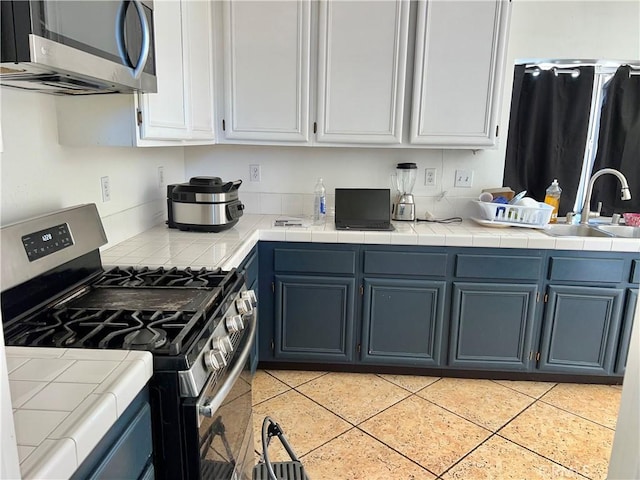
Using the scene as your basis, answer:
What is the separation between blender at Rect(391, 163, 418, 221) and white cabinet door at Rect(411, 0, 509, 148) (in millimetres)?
254

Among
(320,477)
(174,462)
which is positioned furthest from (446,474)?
(174,462)

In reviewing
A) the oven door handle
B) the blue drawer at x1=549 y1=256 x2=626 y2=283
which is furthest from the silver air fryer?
the blue drawer at x1=549 y1=256 x2=626 y2=283

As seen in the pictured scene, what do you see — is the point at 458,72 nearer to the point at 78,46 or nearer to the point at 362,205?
the point at 362,205

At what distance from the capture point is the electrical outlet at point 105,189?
2.02 metres

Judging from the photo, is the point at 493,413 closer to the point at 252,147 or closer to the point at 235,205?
the point at 235,205

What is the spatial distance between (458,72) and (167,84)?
5.13 ft

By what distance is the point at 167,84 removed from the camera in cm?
199

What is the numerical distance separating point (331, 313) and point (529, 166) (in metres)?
1.62

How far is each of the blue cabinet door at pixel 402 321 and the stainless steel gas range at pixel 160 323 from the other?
3.64ft

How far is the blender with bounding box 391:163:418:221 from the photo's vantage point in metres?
2.94

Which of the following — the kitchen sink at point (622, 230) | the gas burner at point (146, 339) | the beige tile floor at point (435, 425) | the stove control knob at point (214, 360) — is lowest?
the beige tile floor at point (435, 425)

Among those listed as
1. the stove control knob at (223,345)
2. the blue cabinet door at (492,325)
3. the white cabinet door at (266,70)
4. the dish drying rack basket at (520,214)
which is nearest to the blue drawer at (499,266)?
the blue cabinet door at (492,325)

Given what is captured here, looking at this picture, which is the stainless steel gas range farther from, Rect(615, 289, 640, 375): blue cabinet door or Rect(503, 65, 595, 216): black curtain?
Rect(503, 65, 595, 216): black curtain

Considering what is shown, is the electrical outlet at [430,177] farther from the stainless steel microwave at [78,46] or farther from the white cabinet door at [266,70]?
the stainless steel microwave at [78,46]
